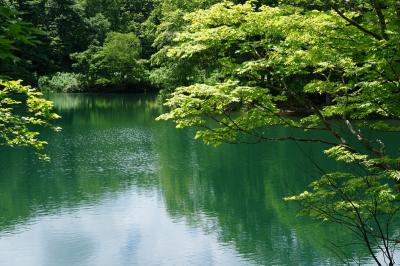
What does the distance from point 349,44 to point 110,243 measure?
676 centimetres

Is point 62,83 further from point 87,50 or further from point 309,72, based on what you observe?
point 309,72

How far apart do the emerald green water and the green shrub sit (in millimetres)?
23524

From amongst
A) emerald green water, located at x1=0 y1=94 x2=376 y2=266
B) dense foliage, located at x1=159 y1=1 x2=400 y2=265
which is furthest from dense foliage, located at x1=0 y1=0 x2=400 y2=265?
emerald green water, located at x1=0 y1=94 x2=376 y2=266

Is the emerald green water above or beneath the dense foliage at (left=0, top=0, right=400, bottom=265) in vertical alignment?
beneath

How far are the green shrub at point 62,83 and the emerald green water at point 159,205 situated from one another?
23524mm

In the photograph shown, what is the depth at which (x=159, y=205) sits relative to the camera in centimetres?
1275

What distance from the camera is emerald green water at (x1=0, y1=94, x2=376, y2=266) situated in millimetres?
9367

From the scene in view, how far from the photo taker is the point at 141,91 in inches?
1772

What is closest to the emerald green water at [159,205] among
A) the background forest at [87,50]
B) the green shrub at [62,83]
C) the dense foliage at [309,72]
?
the dense foliage at [309,72]

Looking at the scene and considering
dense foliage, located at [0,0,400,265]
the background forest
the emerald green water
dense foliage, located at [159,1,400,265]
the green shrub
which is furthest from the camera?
the green shrub

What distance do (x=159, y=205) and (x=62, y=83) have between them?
1350 inches

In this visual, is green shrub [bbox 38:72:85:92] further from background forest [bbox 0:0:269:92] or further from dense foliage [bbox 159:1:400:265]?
dense foliage [bbox 159:1:400:265]

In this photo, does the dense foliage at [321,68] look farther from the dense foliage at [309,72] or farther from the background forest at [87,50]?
the background forest at [87,50]

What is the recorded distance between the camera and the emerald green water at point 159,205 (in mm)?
9367
